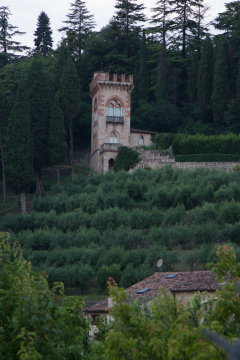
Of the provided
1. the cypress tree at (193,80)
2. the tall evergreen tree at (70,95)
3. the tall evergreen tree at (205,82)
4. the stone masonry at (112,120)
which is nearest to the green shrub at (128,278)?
the stone masonry at (112,120)

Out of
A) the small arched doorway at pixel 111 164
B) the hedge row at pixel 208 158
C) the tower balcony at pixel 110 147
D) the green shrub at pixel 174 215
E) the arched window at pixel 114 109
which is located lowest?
the green shrub at pixel 174 215

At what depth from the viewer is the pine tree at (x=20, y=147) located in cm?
5241

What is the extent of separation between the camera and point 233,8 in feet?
232

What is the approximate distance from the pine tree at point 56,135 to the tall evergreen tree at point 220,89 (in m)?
15.4

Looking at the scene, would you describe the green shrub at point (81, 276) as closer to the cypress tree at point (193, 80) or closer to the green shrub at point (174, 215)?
the green shrub at point (174, 215)

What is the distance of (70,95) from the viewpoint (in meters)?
60.0

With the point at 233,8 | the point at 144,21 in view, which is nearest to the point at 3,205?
the point at 144,21

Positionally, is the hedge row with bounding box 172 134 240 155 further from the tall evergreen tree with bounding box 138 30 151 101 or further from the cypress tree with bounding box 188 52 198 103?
the tall evergreen tree with bounding box 138 30 151 101

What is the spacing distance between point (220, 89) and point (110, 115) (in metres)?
10.9

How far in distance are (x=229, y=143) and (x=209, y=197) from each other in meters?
6.95

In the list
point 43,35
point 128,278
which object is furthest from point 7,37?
point 128,278

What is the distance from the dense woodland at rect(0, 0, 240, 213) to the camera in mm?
55562

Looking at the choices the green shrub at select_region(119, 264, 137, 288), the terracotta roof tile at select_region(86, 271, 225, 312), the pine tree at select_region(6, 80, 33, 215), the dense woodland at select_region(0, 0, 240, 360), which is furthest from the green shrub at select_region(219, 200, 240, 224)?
the terracotta roof tile at select_region(86, 271, 225, 312)

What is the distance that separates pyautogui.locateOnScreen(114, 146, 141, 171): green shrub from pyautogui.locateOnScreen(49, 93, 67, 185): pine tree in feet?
16.6
